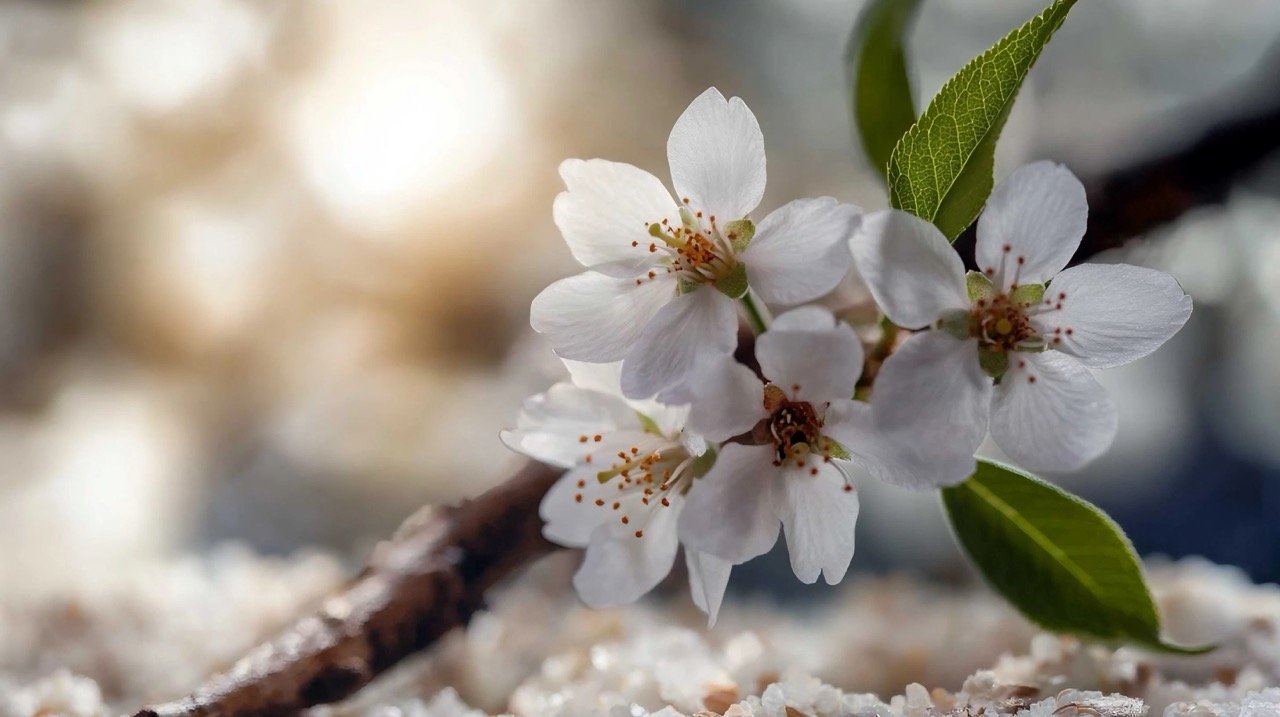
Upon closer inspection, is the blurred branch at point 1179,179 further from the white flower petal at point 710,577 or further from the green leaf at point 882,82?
Result: the white flower petal at point 710,577

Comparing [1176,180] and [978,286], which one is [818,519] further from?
[1176,180]

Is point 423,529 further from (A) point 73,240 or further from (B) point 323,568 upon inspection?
(A) point 73,240

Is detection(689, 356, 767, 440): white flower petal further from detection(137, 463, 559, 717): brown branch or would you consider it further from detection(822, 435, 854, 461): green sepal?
detection(137, 463, 559, 717): brown branch

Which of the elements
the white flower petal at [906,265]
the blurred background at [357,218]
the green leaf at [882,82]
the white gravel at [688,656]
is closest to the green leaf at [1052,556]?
the white gravel at [688,656]

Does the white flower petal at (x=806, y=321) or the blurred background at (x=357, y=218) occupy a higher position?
the blurred background at (x=357, y=218)

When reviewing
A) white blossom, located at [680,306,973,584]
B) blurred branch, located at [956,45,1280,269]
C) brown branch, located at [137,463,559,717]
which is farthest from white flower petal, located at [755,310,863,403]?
blurred branch, located at [956,45,1280,269]

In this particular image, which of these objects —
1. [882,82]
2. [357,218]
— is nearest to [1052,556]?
[882,82]

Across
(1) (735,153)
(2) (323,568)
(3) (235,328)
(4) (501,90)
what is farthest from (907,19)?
(3) (235,328)
